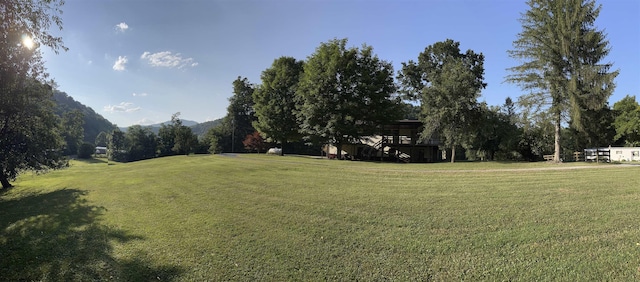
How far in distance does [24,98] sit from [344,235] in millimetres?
20989

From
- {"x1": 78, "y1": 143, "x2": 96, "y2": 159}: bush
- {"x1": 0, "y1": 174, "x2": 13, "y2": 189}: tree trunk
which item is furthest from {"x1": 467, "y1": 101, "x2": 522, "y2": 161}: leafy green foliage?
{"x1": 78, "y1": 143, "x2": 96, "y2": 159}: bush

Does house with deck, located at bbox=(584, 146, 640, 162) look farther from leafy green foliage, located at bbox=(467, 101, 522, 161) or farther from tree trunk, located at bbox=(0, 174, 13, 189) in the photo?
tree trunk, located at bbox=(0, 174, 13, 189)

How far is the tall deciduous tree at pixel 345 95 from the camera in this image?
27.2 meters

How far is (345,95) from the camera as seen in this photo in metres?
27.6

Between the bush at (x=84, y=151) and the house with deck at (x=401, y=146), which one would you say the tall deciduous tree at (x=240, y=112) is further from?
the bush at (x=84, y=151)

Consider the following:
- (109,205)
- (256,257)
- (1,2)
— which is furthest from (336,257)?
(1,2)

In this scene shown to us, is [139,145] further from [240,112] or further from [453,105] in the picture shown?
[453,105]

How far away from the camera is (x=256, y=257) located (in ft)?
19.0

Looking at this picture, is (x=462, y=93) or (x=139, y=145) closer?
(x=462, y=93)

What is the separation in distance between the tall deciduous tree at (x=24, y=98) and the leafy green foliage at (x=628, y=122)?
5834 centimetres

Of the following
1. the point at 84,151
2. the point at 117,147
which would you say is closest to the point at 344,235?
the point at 117,147

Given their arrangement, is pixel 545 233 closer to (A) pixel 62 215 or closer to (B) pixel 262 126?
(A) pixel 62 215

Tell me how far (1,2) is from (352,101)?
22.1 metres

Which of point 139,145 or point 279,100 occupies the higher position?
point 279,100
